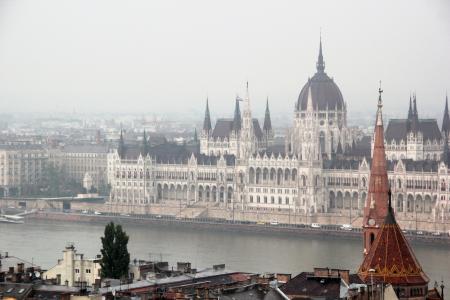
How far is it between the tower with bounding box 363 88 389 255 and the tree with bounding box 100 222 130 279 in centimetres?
358

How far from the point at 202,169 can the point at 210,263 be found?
75.4 feet

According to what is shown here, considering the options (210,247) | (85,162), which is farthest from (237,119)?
(210,247)

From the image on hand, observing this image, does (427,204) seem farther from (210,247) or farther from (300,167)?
(210,247)

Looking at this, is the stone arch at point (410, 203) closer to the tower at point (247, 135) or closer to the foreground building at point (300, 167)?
the foreground building at point (300, 167)

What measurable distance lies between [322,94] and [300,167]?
4.67 m

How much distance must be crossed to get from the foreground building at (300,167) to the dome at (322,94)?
1.4 inches

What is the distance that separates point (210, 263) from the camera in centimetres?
3841

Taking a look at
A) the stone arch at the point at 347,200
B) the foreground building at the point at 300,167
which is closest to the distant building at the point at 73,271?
the foreground building at the point at 300,167

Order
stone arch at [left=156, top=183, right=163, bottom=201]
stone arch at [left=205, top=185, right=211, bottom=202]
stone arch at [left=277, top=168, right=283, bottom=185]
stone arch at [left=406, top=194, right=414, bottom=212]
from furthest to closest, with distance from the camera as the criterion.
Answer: stone arch at [left=156, top=183, right=163, bottom=201]
stone arch at [left=205, top=185, right=211, bottom=202]
stone arch at [left=277, top=168, right=283, bottom=185]
stone arch at [left=406, top=194, right=414, bottom=212]

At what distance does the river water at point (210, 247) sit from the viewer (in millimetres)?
39000

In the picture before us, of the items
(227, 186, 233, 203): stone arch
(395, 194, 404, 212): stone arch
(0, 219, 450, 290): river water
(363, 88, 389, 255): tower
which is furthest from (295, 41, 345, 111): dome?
(363, 88, 389, 255): tower

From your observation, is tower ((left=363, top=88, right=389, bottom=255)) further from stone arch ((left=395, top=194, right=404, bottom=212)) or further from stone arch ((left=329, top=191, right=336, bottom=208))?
stone arch ((left=329, top=191, right=336, bottom=208))

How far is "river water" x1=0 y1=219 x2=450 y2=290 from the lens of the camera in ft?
128

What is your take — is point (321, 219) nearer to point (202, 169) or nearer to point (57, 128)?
point (202, 169)
